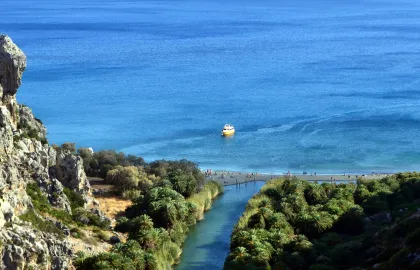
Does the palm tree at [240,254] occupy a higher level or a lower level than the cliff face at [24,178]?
lower

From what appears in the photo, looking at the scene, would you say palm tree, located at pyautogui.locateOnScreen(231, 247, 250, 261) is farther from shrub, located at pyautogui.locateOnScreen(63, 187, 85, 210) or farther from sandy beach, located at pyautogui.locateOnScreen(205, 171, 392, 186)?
sandy beach, located at pyautogui.locateOnScreen(205, 171, 392, 186)

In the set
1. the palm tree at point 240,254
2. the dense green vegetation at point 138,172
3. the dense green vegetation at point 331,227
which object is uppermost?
the dense green vegetation at point 138,172

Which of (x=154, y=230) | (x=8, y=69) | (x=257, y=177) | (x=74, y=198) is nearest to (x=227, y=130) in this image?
(x=257, y=177)

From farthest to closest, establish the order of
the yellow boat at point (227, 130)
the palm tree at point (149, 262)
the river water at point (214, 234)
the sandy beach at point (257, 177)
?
the yellow boat at point (227, 130) → the sandy beach at point (257, 177) → the river water at point (214, 234) → the palm tree at point (149, 262)

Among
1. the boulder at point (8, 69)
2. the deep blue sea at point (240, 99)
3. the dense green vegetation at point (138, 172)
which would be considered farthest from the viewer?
the deep blue sea at point (240, 99)

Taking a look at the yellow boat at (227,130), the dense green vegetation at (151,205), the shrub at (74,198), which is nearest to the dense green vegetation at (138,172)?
the dense green vegetation at (151,205)

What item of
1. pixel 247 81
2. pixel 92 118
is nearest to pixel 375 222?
pixel 92 118

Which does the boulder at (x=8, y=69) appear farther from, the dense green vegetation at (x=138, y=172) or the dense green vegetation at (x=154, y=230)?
the dense green vegetation at (x=138, y=172)
